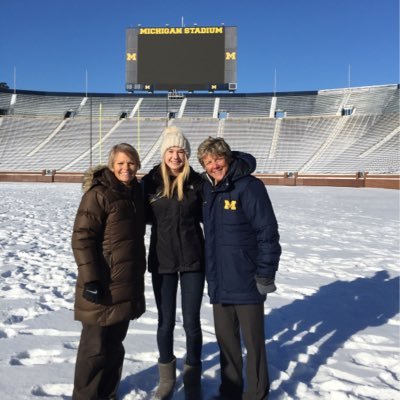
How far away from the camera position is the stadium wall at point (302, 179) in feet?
85.4

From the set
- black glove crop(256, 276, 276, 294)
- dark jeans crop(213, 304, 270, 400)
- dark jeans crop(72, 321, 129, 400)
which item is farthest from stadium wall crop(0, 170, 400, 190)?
dark jeans crop(72, 321, 129, 400)

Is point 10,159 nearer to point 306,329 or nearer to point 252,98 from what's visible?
point 252,98

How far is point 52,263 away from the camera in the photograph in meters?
5.91

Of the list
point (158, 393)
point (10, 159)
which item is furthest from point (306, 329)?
point (10, 159)

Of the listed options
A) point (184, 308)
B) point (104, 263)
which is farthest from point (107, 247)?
point (184, 308)

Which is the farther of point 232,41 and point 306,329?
point 232,41

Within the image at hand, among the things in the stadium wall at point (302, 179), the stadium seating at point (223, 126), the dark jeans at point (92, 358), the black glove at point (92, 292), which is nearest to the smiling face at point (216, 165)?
the black glove at point (92, 292)

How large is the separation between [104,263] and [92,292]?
189 millimetres

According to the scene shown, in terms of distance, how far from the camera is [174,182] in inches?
105

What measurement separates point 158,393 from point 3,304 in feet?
7.51

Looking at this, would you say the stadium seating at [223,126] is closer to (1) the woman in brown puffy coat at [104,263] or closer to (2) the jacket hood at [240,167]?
(2) the jacket hood at [240,167]

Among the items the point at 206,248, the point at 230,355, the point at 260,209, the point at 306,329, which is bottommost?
the point at 306,329

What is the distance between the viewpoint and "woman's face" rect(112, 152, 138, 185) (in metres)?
2.53

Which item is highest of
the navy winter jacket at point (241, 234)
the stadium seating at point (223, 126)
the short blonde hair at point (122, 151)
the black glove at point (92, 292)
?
the stadium seating at point (223, 126)
